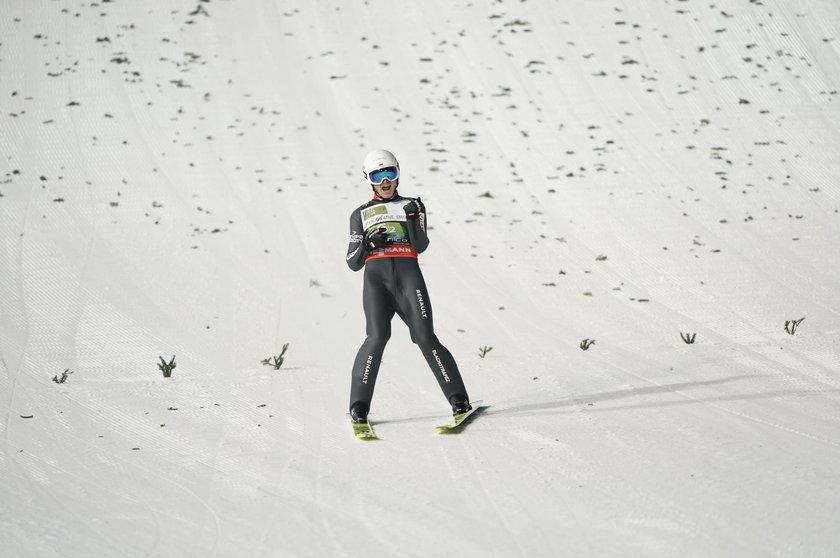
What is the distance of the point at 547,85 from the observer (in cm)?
1364

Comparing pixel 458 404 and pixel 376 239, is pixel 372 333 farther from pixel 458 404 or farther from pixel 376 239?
pixel 458 404

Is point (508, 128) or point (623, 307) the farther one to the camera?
point (508, 128)

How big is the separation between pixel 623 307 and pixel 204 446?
492 cm

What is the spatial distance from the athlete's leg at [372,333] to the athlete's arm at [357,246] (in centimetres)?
7

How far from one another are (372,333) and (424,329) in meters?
0.33

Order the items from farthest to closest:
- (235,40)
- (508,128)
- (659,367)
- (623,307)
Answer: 1. (235,40)
2. (508,128)
3. (623,307)
4. (659,367)

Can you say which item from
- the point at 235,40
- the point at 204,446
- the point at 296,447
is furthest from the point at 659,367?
the point at 235,40

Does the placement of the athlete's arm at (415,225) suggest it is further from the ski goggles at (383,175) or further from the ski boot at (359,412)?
the ski boot at (359,412)

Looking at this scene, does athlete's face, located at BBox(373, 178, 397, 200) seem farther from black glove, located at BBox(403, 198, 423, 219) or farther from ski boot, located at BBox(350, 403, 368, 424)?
ski boot, located at BBox(350, 403, 368, 424)

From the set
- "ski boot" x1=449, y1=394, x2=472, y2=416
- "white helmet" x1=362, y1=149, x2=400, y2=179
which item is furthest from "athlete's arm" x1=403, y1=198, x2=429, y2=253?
"ski boot" x1=449, y1=394, x2=472, y2=416

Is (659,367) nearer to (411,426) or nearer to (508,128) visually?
(411,426)

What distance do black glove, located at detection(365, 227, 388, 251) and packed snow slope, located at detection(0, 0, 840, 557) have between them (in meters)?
1.14

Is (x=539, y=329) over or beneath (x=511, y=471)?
beneath

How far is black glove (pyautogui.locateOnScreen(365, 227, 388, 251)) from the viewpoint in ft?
17.4
